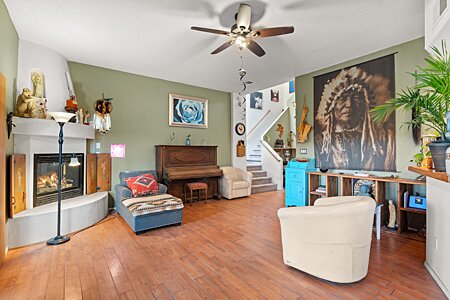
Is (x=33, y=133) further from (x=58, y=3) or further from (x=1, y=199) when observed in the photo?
(x=58, y=3)

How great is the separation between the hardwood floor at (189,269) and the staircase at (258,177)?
304 cm

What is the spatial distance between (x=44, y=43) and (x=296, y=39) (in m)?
4.07

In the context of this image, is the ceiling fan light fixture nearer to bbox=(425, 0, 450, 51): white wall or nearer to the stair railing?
bbox=(425, 0, 450, 51): white wall

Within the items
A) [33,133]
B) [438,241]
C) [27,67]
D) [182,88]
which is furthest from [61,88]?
[438,241]

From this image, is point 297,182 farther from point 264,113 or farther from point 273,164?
point 264,113

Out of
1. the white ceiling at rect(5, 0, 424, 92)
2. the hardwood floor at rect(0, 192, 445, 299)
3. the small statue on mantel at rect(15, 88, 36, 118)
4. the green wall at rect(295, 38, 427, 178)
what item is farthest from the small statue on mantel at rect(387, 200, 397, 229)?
the small statue on mantel at rect(15, 88, 36, 118)

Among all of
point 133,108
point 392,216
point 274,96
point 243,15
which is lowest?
point 392,216

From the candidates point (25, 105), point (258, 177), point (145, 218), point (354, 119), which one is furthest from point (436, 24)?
point (258, 177)

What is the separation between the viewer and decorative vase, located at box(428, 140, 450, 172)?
1.88 metres

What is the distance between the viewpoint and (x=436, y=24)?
7.45 ft

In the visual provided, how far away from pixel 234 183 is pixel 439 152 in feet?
13.8

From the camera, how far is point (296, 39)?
3387 millimetres

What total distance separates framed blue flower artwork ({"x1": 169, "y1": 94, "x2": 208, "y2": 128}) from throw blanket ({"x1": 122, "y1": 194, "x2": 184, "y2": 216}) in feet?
7.53

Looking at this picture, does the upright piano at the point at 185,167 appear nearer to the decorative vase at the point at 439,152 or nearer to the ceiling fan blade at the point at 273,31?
the ceiling fan blade at the point at 273,31
